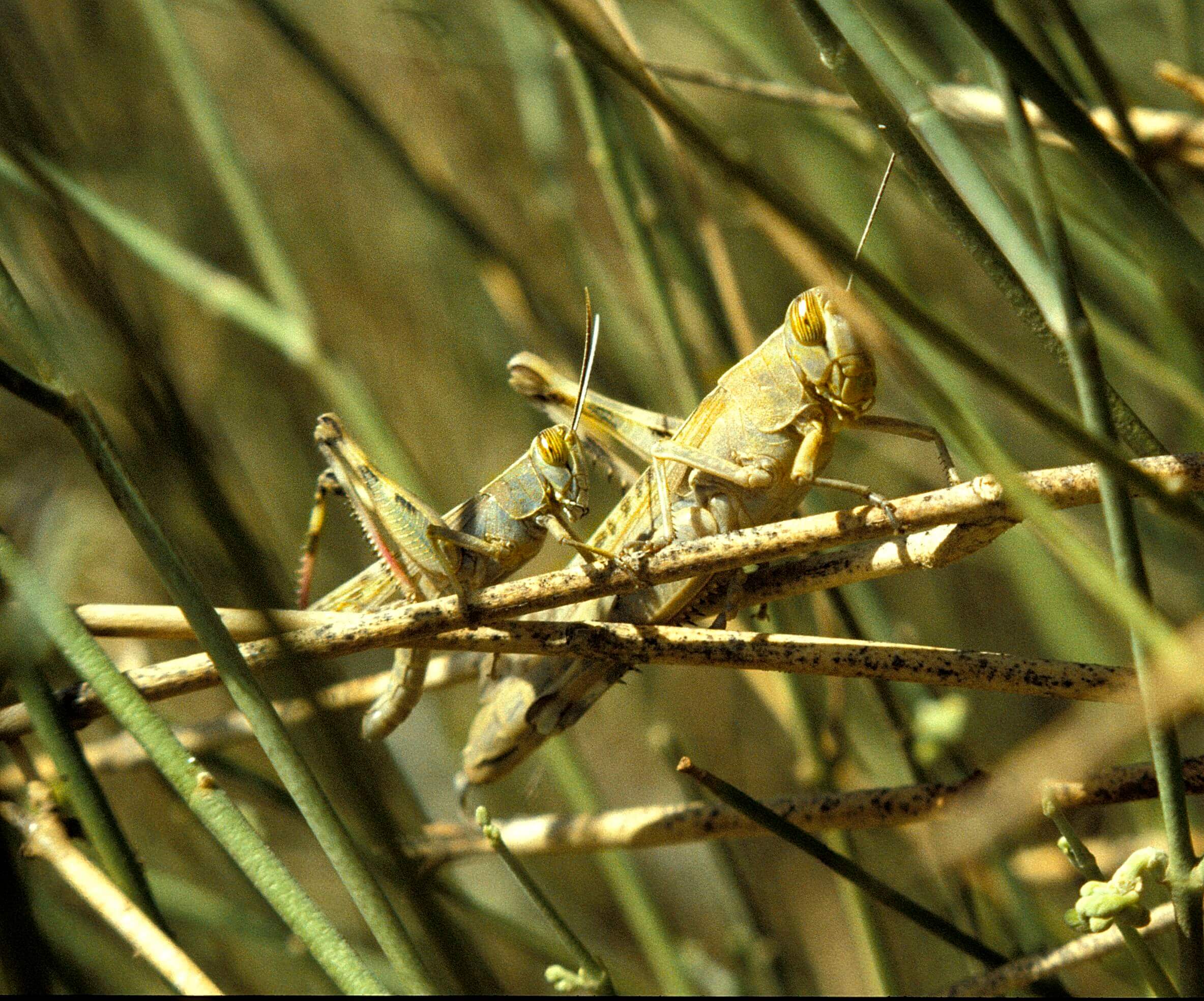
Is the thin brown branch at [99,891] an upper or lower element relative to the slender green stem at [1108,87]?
lower

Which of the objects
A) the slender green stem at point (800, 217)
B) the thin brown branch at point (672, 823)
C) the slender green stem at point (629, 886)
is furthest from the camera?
the slender green stem at point (629, 886)

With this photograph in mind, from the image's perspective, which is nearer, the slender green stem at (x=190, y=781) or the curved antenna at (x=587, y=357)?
the slender green stem at (x=190, y=781)

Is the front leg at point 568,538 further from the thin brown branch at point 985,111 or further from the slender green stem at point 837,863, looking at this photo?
the thin brown branch at point 985,111

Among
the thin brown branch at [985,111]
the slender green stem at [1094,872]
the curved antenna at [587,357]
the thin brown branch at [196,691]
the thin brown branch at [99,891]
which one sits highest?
the thin brown branch at [985,111]

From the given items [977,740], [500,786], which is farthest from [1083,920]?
[500,786]

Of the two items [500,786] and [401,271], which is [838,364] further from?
[401,271]

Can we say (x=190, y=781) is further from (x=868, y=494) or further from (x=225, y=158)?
(x=225, y=158)

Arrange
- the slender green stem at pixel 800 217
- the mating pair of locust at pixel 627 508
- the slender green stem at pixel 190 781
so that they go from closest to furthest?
the slender green stem at pixel 800 217
the slender green stem at pixel 190 781
the mating pair of locust at pixel 627 508

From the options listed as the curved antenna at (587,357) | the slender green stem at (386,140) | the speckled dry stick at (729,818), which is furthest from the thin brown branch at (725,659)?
the slender green stem at (386,140)
